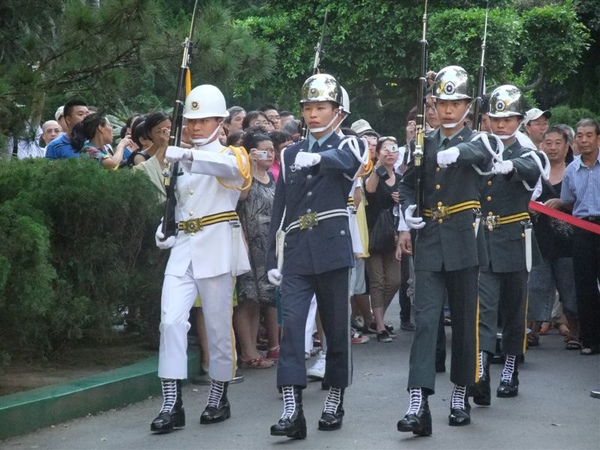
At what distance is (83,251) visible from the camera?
9.34 metres

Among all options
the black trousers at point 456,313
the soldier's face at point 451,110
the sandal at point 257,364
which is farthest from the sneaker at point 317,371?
the soldier's face at point 451,110

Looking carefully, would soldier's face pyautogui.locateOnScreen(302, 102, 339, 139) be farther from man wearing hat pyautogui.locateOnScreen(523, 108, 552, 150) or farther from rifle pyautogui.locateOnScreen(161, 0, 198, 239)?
man wearing hat pyautogui.locateOnScreen(523, 108, 552, 150)

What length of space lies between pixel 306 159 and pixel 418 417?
1.66 metres

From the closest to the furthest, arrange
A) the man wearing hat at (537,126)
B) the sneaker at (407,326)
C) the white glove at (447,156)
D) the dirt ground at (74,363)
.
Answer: the white glove at (447,156) < the dirt ground at (74,363) < the sneaker at (407,326) < the man wearing hat at (537,126)

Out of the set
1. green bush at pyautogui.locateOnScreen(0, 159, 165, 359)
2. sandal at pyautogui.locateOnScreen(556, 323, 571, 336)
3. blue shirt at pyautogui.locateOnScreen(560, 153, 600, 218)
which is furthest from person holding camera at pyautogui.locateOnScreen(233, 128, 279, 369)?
sandal at pyautogui.locateOnScreen(556, 323, 571, 336)

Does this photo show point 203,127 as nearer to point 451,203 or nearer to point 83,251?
point 83,251

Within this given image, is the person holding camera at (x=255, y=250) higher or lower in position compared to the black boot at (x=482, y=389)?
higher

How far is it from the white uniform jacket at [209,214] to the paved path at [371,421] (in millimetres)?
1016

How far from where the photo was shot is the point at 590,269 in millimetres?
11680

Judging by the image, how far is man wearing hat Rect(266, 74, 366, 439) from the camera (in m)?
7.97

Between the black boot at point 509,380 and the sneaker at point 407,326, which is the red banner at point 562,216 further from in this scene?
the black boot at point 509,380

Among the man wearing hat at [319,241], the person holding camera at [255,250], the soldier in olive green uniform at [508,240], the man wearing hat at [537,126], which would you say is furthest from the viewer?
the man wearing hat at [537,126]

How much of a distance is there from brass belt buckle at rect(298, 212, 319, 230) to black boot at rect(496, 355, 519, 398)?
2157 mm

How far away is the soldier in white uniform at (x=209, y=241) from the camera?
8.29 m
